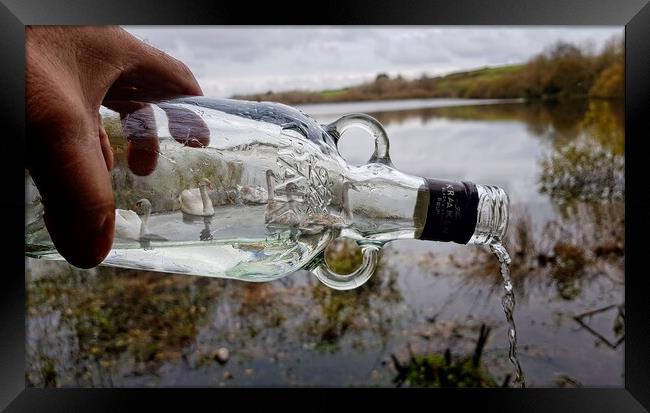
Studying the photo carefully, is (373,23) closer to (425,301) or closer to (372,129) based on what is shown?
(372,129)

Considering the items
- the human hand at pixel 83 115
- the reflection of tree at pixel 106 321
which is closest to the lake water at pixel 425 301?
the reflection of tree at pixel 106 321

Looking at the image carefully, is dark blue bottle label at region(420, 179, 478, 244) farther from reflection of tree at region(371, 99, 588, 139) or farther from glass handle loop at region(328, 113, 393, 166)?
reflection of tree at region(371, 99, 588, 139)

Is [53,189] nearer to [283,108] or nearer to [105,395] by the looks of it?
[283,108]

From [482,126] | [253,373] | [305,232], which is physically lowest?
[253,373]

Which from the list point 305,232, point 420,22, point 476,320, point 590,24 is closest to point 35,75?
point 305,232

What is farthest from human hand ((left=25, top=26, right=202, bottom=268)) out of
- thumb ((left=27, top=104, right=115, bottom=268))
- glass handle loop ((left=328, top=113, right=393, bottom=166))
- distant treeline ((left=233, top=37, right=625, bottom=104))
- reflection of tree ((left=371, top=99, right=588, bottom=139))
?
reflection of tree ((left=371, top=99, right=588, bottom=139))

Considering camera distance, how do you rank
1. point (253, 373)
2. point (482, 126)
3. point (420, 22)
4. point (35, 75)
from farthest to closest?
point (253, 373)
point (482, 126)
point (420, 22)
point (35, 75)
